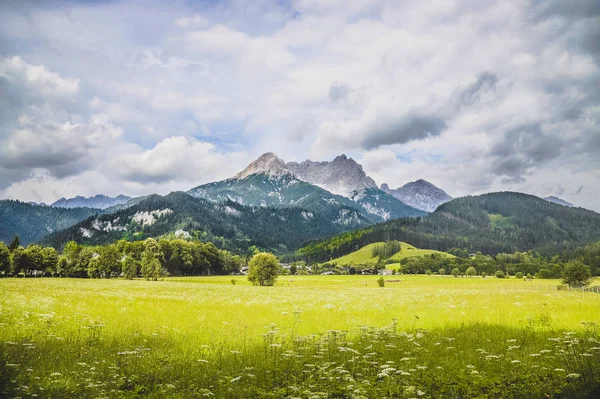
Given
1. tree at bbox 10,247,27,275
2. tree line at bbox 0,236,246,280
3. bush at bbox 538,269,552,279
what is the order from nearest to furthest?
1. tree line at bbox 0,236,246,280
2. tree at bbox 10,247,27,275
3. bush at bbox 538,269,552,279

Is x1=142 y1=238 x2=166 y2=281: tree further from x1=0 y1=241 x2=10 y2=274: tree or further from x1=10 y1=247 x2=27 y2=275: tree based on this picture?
x1=0 y1=241 x2=10 y2=274: tree

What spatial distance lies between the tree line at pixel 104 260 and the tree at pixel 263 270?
3577 centimetres

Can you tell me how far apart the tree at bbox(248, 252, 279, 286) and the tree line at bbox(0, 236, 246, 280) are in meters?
35.8

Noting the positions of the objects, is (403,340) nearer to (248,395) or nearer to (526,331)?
(526,331)

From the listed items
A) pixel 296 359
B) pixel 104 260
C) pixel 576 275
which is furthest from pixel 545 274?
pixel 104 260

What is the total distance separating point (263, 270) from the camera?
87.2 meters

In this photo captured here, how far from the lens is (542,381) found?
10.3 meters

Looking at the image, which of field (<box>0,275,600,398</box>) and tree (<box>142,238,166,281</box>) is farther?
tree (<box>142,238,166,281</box>)

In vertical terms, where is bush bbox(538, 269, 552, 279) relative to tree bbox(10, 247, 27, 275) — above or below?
below

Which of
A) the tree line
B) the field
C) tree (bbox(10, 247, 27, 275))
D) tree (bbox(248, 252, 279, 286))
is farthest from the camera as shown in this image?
tree (bbox(10, 247, 27, 275))

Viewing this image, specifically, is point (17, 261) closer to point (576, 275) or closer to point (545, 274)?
point (576, 275)

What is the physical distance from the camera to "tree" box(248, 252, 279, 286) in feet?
287

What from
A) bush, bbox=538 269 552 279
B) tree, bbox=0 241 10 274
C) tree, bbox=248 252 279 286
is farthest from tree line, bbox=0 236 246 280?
bush, bbox=538 269 552 279

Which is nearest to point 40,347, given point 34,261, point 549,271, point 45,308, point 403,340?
point 45,308
